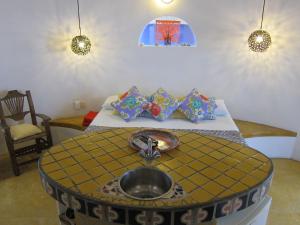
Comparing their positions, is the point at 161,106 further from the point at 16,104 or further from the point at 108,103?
the point at 16,104

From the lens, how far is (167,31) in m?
3.43

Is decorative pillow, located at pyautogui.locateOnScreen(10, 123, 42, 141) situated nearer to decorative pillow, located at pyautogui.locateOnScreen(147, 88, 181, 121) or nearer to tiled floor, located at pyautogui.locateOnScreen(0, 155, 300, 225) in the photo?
tiled floor, located at pyautogui.locateOnScreen(0, 155, 300, 225)

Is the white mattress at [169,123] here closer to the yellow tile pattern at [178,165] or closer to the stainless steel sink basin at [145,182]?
the yellow tile pattern at [178,165]

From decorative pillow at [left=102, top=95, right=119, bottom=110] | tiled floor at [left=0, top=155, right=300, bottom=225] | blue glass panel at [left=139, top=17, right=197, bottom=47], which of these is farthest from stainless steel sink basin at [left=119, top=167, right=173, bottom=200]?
blue glass panel at [left=139, top=17, right=197, bottom=47]

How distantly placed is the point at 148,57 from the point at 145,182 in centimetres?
226

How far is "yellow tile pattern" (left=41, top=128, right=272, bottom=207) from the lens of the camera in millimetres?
1315

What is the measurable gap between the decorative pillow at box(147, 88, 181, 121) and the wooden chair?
1.26 m

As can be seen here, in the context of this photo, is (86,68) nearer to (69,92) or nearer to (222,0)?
(69,92)

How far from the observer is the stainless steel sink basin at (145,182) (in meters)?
1.46

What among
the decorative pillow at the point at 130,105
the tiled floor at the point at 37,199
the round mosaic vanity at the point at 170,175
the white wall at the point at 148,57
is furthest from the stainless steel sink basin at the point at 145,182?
the white wall at the point at 148,57

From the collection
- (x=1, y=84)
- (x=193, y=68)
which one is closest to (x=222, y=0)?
(x=193, y=68)

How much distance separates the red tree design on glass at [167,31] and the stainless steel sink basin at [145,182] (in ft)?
7.62

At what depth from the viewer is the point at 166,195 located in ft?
4.17

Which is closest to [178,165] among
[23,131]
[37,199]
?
[37,199]
